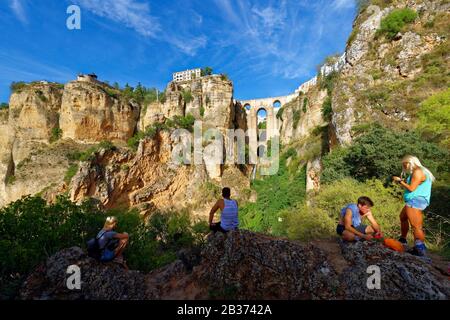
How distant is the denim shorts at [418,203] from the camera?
4.44 meters

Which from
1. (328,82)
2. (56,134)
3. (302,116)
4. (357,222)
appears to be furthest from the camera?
(302,116)

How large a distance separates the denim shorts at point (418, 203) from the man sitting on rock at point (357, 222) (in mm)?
638

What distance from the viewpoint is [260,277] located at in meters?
4.38

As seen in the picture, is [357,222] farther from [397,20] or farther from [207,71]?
[207,71]

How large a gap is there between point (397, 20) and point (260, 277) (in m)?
22.8

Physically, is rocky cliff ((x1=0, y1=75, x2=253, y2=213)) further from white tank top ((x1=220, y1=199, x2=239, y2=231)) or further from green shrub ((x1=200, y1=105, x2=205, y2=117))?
white tank top ((x1=220, y1=199, x2=239, y2=231))

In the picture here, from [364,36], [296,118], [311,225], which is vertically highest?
[364,36]

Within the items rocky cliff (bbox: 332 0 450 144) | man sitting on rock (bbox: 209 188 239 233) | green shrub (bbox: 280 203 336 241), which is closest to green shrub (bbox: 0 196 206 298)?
man sitting on rock (bbox: 209 188 239 233)

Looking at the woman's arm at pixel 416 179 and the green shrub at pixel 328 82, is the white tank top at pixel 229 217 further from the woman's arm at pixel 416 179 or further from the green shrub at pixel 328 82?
the green shrub at pixel 328 82

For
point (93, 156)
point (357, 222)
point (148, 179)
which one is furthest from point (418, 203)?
point (148, 179)

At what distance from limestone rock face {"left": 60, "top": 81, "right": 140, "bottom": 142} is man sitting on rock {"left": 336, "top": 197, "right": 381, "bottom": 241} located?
91.1 feet

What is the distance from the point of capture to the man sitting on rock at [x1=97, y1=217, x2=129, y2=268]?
465 centimetres

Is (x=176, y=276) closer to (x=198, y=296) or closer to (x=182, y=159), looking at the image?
(x=198, y=296)

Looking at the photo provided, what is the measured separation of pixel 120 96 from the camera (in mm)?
30688
